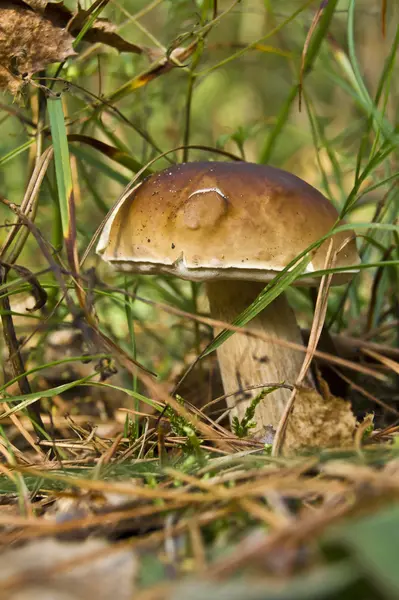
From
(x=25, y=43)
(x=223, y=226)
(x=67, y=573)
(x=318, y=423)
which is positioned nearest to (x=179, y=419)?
(x=318, y=423)

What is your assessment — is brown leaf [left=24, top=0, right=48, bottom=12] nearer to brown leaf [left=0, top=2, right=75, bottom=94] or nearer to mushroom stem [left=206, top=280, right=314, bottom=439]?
brown leaf [left=0, top=2, right=75, bottom=94]

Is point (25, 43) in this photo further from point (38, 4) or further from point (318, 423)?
point (318, 423)

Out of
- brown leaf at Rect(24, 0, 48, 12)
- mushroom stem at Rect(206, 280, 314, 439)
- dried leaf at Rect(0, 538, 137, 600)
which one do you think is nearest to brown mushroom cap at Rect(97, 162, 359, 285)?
mushroom stem at Rect(206, 280, 314, 439)

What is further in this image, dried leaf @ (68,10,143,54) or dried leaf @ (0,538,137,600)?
dried leaf @ (68,10,143,54)

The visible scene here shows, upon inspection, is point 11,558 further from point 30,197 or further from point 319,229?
point 319,229

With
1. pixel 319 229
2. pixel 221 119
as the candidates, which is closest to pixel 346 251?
pixel 319 229
